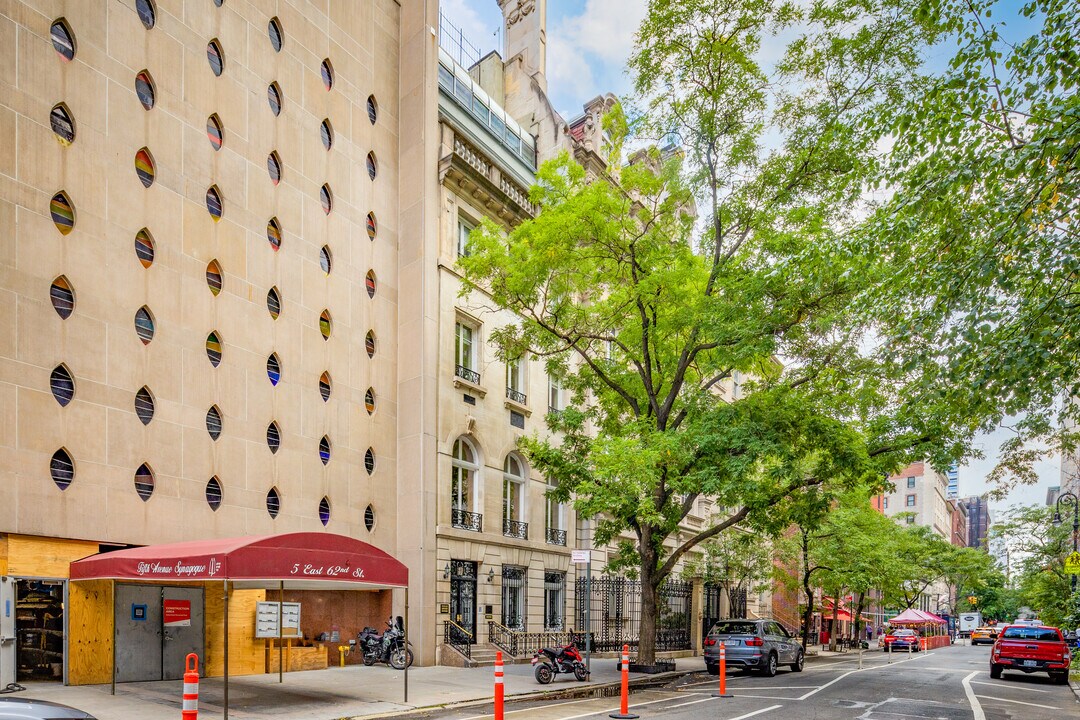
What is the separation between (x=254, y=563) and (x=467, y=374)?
44.4ft

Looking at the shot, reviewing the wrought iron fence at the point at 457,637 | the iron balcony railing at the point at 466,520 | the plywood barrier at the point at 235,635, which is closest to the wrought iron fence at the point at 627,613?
the iron balcony railing at the point at 466,520

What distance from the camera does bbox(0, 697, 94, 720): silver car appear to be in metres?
7.08

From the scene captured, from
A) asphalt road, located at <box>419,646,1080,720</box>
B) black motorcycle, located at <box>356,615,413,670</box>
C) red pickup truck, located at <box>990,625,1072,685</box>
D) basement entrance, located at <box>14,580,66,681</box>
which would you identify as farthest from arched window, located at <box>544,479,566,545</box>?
basement entrance, located at <box>14,580,66,681</box>

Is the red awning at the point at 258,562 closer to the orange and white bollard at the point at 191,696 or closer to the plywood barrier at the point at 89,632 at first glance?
the plywood barrier at the point at 89,632

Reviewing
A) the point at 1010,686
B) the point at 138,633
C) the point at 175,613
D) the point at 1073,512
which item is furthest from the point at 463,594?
the point at 1073,512

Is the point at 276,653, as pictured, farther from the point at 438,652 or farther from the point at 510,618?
the point at 510,618

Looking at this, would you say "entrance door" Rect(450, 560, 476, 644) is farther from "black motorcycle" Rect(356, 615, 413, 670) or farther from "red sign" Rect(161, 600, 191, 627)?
"red sign" Rect(161, 600, 191, 627)

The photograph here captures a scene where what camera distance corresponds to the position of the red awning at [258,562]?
1262 centimetres

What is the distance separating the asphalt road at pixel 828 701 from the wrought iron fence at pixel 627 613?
22.1ft

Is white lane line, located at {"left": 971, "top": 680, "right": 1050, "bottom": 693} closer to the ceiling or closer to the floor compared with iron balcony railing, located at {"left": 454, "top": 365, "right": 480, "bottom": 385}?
closer to the floor

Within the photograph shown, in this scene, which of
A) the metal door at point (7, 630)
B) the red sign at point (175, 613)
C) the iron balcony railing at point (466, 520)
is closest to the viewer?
the metal door at point (7, 630)

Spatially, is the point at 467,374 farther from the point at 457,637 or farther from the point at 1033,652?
the point at 1033,652

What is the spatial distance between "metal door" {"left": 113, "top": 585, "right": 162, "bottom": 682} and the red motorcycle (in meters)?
8.18

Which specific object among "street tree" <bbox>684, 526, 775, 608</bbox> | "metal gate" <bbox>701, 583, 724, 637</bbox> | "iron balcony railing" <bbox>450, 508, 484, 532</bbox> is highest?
"iron balcony railing" <bbox>450, 508, 484, 532</bbox>
